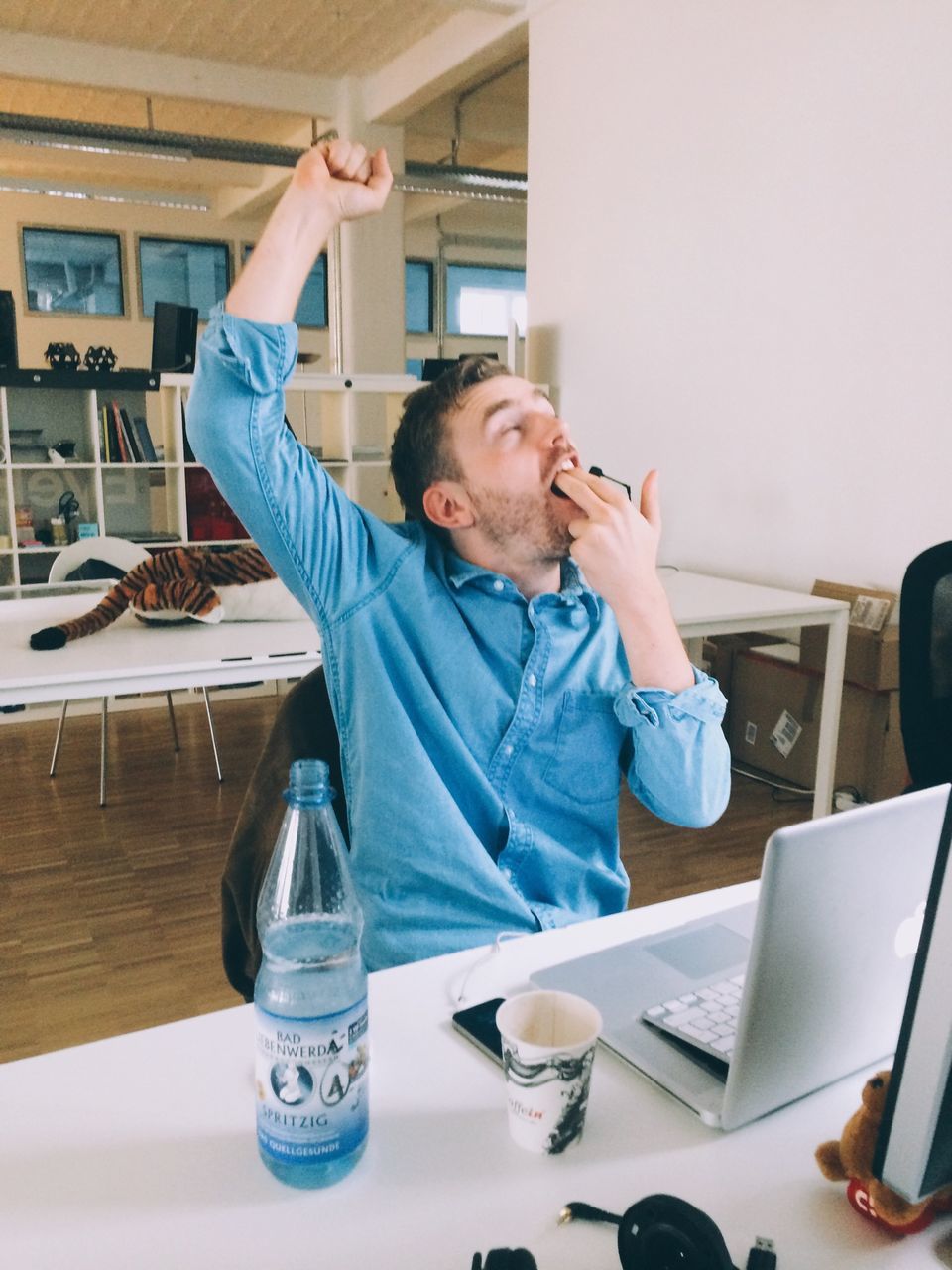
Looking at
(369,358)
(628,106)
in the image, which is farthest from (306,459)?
(369,358)

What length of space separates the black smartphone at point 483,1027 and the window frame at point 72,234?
9372mm

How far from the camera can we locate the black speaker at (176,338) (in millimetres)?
5316

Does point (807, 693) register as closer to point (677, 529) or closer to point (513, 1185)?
point (677, 529)

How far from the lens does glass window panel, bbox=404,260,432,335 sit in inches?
396

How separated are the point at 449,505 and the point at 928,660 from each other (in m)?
1.13

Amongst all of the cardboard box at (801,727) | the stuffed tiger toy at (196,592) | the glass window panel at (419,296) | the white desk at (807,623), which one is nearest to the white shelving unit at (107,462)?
the stuffed tiger toy at (196,592)

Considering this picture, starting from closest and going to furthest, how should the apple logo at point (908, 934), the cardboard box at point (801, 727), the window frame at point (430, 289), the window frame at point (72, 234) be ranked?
1. the apple logo at point (908, 934)
2. the cardboard box at point (801, 727)
3. the window frame at point (72, 234)
4. the window frame at point (430, 289)

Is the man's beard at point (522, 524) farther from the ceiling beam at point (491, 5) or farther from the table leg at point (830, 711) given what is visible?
the ceiling beam at point (491, 5)

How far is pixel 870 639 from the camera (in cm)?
324

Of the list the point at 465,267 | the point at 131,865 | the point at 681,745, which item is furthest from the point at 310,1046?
the point at 465,267

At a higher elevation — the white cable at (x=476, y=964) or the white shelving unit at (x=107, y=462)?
the white shelving unit at (x=107, y=462)

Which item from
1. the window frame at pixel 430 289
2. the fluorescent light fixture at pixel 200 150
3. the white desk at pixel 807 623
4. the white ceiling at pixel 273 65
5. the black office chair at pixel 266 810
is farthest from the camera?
the window frame at pixel 430 289

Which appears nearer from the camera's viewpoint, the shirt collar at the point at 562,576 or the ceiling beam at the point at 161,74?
the shirt collar at the point at 562,576

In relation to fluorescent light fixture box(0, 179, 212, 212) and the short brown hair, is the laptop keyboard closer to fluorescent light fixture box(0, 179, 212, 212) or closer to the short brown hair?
the short brown hair
